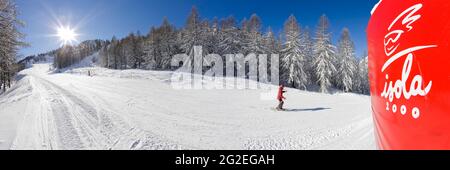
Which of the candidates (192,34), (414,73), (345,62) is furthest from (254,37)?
(414,73)

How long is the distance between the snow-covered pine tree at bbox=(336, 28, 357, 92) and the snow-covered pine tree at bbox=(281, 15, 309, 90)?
677 centimetres

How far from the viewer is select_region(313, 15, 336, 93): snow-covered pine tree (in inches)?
1614

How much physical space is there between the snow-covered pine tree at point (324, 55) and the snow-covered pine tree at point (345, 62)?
10.2ft

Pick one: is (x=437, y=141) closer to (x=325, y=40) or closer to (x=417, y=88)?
(x=417, y=88)

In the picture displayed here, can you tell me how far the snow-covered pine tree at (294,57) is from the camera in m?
41.9

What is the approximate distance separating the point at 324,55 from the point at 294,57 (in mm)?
4712

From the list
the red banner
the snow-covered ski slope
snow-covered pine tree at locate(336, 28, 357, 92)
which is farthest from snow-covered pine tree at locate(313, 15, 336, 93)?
the red banner

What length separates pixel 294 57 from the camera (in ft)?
137

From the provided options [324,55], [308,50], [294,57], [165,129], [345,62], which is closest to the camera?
[165,129]

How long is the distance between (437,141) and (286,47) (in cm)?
4372

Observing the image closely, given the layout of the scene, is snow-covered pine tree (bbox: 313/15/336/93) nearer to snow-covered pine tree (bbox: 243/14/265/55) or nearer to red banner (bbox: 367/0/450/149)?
snow-covered pine tree (bbox: 243/14/265/55)

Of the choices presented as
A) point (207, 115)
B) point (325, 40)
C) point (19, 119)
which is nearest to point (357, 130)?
point (207, 115)

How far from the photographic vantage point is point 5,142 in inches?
262

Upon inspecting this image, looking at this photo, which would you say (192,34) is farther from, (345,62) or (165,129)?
(165,129)
